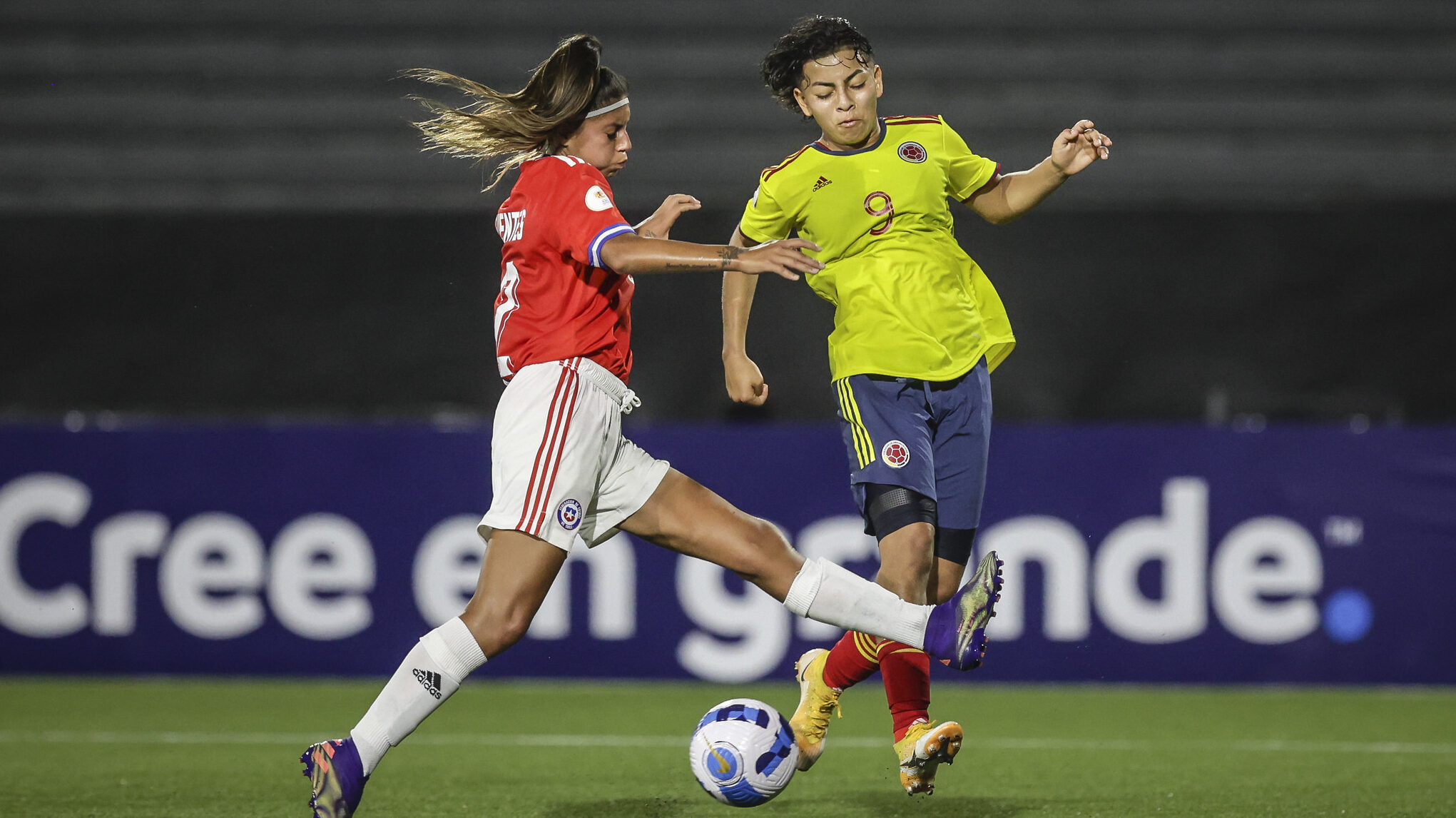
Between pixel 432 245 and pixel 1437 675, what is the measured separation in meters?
5.15

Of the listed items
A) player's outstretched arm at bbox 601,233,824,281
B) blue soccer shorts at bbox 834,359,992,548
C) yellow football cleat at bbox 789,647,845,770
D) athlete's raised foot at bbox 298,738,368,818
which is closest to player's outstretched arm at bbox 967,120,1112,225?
blue soccer shorts at bbox 834,359,992,548

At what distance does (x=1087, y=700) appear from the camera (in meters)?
7.09

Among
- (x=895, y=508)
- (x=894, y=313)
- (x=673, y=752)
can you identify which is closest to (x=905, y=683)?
(x=895, y=508)

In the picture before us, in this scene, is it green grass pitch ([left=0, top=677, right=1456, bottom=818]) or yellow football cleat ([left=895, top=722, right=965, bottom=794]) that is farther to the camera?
green grass pitch ([left=0, top=677, right=1456, bottom=818])

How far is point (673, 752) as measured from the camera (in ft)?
18.7

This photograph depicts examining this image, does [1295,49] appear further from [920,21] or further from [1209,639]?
[1209,639]

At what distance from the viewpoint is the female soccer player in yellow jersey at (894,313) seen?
4.29 m

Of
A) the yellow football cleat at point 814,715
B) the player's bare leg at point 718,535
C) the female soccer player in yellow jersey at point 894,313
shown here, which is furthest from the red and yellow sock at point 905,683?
the player's bare leg at point 718,535

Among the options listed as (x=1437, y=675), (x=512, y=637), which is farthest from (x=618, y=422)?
(x=1437, y=675)

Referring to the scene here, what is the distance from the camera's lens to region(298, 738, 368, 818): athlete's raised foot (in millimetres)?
3641

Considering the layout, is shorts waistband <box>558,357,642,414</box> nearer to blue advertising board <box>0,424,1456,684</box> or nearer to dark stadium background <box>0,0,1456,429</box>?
blue advertising board <box>0,424,1456,684</box>

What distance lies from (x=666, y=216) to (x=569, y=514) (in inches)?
32.1

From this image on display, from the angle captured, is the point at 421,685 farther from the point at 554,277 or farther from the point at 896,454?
the point at 896,454

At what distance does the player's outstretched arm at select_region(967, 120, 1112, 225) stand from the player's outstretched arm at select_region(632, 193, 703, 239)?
0.87 m
